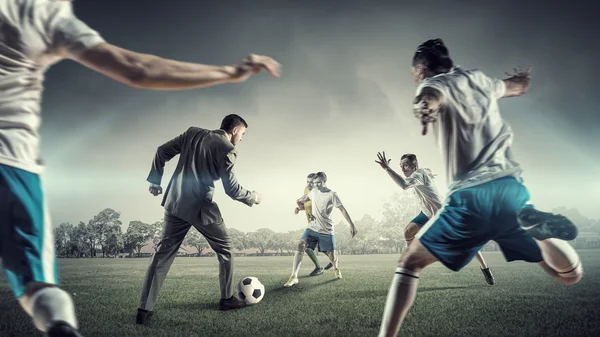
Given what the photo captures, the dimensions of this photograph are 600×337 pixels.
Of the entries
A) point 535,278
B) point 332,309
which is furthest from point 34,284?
point 535,278

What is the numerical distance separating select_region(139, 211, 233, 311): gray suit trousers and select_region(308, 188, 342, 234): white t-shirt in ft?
11.4

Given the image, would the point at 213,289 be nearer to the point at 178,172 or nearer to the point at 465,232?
the point at 178,172

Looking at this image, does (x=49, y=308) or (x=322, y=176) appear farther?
(x=322, y=176)

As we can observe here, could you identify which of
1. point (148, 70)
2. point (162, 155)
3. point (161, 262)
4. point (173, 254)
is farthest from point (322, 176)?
point (148, 70)

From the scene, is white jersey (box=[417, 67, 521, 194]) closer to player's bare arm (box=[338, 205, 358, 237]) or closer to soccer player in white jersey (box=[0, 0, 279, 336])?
soccer player in white jersey (box=[0, 0, 279, 336])

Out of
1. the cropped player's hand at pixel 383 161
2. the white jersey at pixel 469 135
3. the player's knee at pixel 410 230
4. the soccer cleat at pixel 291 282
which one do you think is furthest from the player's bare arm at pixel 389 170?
the soccer cleat at pixel 291 282

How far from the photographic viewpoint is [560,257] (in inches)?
105

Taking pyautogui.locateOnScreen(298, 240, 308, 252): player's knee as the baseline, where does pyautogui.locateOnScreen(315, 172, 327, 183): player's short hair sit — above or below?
above

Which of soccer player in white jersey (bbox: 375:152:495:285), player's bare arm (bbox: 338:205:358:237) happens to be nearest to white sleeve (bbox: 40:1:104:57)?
soccer player in white jersey (bbox: 375:152:495:285)

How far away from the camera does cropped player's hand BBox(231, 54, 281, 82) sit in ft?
5.45

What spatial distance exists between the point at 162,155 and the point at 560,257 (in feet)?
12.8

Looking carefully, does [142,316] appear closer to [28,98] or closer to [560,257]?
[28,98]

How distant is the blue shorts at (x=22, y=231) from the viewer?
4.69 feet

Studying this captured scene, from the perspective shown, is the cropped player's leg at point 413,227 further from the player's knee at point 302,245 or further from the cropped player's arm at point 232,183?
the cropped player's arm at point 232,183
